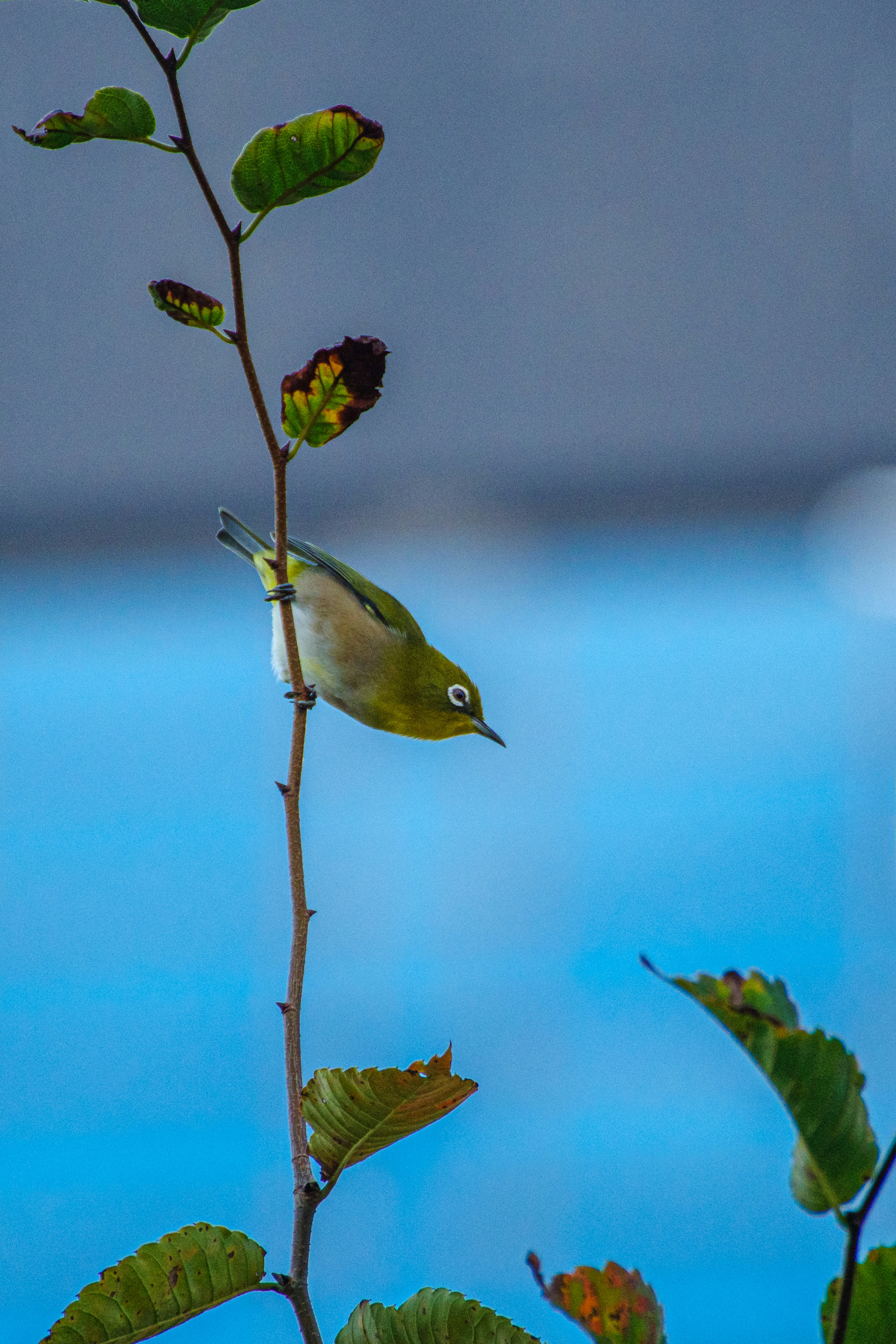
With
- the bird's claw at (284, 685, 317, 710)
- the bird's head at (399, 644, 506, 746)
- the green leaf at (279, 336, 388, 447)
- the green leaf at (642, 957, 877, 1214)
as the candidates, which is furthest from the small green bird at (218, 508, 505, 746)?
the green leaf at (642, 957, 877, 1214)

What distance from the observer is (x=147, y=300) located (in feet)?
8.15

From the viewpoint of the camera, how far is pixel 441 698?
106 centimetres

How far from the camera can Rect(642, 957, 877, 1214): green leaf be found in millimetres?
238

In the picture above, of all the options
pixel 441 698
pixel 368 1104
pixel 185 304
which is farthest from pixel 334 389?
pixel 441 698

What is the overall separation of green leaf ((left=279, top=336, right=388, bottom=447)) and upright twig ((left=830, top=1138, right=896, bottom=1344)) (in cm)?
26

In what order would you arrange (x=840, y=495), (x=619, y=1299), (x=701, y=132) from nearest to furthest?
1. (x=619, y=1299)
2. (x=701, y=132)
3. (x=840, y=495)

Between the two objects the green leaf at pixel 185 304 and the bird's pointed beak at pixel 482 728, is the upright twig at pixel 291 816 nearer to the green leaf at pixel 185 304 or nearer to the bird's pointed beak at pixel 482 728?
the green leaf at pixel 185 304

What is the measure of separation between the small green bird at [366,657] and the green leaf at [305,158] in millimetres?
628

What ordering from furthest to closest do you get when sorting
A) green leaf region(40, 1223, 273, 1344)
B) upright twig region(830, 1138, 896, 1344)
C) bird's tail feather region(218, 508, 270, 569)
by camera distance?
bird's tail feather region(218, 508, 270, 569) → green leaf region(40, 1223, 273, 1344) → upright twig region(830, 1138, 896, 1344)

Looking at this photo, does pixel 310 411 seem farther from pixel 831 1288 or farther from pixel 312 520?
pixel 312 520

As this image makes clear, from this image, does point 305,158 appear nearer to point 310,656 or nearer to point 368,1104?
point 368,1104

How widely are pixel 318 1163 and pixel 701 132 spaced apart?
8.22ft

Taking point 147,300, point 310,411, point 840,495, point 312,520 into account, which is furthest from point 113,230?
point 310,411

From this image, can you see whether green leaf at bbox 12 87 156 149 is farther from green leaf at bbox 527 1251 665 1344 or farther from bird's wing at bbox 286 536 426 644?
bird's wing at bbox 286 536 426 644
